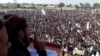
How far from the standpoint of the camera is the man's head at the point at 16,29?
165 cm

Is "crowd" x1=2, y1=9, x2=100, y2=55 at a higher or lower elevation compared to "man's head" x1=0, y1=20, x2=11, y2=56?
lower

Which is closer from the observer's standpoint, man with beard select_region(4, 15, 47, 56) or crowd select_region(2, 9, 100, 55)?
man with beard select_region(4, 15, 47, 56)

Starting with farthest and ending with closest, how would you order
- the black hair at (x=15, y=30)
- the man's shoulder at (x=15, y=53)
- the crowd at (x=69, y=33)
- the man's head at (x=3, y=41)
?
the crowd at (x=69, y=33) → the black hair at (x=15, y=30) → the man's shoulder at (x=15, y=53) → the man's head at (x=3, y=41)

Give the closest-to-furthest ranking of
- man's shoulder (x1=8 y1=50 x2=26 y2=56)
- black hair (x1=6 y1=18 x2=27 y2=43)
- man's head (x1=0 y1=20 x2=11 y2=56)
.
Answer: man's head (x1=0 y1=20 x2=11 y2=56)
man's shoulder (x1=8 y1=50 x2=26 y2=56)
black hair (x1=6 y1=18 x2=27 y2=43)

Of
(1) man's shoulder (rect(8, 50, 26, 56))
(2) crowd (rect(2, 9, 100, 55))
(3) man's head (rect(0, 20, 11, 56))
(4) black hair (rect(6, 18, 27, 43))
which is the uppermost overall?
(3) man's head (rect(0, 20, 11, 56))

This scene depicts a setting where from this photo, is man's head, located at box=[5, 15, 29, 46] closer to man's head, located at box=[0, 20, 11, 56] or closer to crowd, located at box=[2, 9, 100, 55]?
man's head, located at box=[0, 20, 11, 56]

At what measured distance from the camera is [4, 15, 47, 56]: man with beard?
1635 mm

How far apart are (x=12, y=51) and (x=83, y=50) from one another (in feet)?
35.9

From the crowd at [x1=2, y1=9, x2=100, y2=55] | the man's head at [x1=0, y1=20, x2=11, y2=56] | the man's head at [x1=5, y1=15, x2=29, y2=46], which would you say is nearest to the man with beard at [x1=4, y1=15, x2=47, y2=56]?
the man's head at [x1=5, y1=15, x2=29, y2=46]

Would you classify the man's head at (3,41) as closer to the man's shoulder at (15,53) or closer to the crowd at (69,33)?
the man's shoulder at (15,53)

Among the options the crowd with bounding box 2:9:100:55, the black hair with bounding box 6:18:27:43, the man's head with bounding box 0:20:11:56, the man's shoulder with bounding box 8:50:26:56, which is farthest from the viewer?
the crowd with bounding box 2:9:100:55

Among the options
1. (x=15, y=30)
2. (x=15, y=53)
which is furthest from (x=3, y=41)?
(x=15, y=30)

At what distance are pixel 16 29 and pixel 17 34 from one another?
0.03 metres

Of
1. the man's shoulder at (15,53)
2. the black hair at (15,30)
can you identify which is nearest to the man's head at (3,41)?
the man's shoulder at (15,53)
